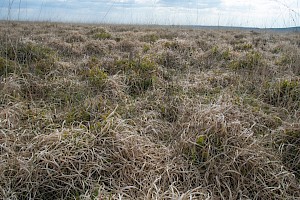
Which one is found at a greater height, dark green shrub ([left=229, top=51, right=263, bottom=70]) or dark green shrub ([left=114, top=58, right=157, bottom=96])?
dark green shrub ([left=229, top=51, right=263, bottom=70])

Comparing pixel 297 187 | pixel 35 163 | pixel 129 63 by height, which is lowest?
pixel 297 187

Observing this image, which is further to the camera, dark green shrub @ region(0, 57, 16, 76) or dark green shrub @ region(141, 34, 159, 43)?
dark green shrub @ region(141, 34, 159, 43)

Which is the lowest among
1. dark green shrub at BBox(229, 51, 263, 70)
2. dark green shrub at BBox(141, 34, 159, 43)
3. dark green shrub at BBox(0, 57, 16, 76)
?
dark green shrub at BBox(0, 57, 16, 76)

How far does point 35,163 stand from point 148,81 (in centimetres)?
254

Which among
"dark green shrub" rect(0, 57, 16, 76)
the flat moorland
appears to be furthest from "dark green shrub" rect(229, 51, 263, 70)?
"dark green shrub" rect(0, 57, 16, 76)

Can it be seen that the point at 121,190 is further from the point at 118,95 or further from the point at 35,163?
the point at 118,95

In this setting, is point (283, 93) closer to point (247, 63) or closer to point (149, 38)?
point (247, 63)

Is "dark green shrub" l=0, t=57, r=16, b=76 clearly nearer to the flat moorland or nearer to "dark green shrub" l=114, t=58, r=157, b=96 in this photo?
the flat moorland

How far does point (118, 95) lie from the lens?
3869 mm

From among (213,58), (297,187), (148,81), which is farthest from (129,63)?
(297,187)

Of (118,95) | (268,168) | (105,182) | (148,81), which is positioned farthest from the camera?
(148,81)

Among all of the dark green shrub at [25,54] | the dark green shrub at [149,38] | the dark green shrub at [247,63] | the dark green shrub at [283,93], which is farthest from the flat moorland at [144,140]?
the dark green shrub at [149,38]

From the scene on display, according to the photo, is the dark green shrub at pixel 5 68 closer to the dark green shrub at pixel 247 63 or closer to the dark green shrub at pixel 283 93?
the dark green shrub at pixel 283 93

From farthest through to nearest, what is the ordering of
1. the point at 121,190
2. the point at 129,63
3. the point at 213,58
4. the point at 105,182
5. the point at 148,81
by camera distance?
the point at 213,58 → the point at 129,63 → the point at 148,81 → the point at 105,182 → the point at 121,190
